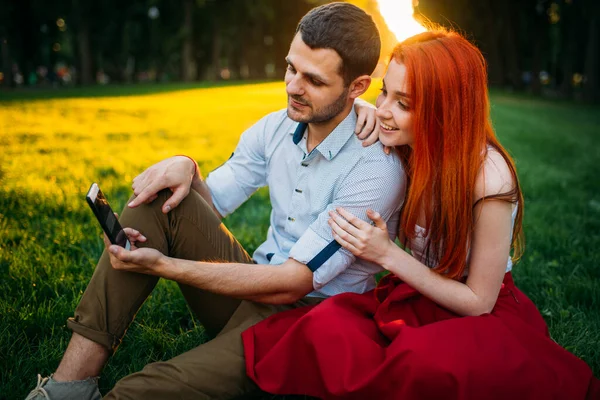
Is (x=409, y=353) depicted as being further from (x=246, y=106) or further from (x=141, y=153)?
(x=246, y=106)

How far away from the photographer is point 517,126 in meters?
16.4

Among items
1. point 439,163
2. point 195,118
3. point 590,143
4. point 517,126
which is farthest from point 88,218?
point 517,126

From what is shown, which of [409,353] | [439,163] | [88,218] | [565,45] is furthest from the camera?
[565,45]

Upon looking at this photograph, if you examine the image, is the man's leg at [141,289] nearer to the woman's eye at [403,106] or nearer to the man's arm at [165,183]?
the man's arm at [165,183]

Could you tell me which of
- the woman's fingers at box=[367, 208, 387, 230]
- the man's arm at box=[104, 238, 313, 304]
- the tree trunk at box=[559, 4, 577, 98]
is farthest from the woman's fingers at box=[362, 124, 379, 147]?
the tree trunk at box=[559, 4, 577, 98]

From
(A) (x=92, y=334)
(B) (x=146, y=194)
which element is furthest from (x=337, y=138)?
(A) (x=92, y=334)

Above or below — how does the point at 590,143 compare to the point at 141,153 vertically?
below

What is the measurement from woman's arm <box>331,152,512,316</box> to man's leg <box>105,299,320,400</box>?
2.23 ft

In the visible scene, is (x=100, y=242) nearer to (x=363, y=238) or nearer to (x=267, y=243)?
(x=267, y=243)

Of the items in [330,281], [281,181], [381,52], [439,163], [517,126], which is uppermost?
[381,52]

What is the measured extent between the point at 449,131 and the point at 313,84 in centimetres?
80

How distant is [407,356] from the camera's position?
6.84ft

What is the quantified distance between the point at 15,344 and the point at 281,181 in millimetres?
1593

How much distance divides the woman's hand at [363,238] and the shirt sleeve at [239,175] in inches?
38.6
